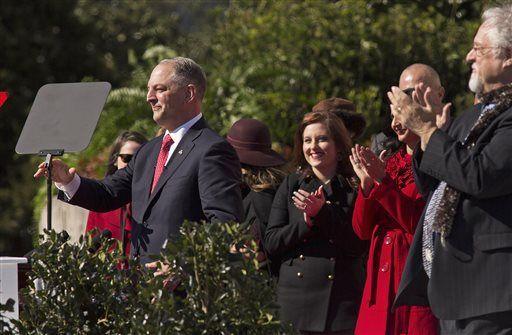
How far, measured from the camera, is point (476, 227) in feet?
15.1

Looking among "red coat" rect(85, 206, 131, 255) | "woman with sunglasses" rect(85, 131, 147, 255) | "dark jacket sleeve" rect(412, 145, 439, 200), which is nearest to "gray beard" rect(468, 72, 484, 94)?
"dark jacket sleeve" rect(412, 145, 439, 200)

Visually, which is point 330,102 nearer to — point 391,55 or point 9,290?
point 9,290

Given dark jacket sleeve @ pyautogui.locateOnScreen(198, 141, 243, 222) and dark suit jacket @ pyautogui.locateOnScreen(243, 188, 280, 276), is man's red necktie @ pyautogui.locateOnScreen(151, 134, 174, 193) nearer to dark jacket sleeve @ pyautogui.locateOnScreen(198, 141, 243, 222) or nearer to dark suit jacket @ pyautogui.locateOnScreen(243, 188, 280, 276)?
dark jacket sleeve @ pyautogui.locateOnScreen(198, 141, 243, 222)

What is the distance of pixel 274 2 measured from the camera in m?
14.2

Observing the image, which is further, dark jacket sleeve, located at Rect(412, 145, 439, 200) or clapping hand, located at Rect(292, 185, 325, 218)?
clapping hand, located at Rect(292, 185, 325, 218)

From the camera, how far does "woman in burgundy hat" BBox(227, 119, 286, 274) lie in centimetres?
720

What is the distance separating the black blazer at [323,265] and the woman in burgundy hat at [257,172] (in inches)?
10.8

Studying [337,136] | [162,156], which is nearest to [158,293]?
[162,156]

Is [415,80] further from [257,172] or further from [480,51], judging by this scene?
[480,51]

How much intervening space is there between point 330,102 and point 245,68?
597cm

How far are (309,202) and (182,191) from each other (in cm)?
87

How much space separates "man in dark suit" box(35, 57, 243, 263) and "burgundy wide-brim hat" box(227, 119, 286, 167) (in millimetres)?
1452

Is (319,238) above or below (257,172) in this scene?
below

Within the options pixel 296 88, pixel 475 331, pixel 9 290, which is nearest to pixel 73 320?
pixel 9 290
